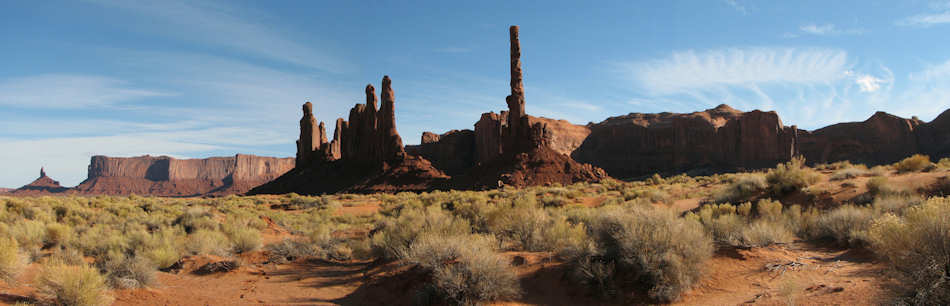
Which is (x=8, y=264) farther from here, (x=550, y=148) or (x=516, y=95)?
(x=550, y=148)

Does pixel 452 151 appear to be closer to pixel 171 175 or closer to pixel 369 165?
pixel 369 165

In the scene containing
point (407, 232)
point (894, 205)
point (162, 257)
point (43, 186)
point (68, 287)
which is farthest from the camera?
point (43, 186)

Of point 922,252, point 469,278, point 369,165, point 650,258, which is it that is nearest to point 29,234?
point 469,278

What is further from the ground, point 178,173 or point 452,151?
point 452,151

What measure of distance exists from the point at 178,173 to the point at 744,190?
556ft

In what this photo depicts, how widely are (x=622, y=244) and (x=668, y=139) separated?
263ft

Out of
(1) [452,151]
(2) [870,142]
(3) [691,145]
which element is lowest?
(1) [452,151]

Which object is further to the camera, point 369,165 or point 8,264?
point 369,165

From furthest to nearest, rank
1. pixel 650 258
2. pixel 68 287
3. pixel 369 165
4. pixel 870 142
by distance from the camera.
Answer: pixel 870 142 < pixel 369 165 < pixel 650 258 < pixel 68 287

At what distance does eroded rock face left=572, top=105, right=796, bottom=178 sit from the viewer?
6569 centimetres

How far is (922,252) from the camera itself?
167 inches

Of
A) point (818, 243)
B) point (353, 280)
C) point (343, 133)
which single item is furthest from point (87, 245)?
point (343, 133)

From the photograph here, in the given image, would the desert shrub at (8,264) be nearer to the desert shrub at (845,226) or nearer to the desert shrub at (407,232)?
the desert shrub at (407,232)

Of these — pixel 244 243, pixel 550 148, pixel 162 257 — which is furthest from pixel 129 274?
pixel 550 148
